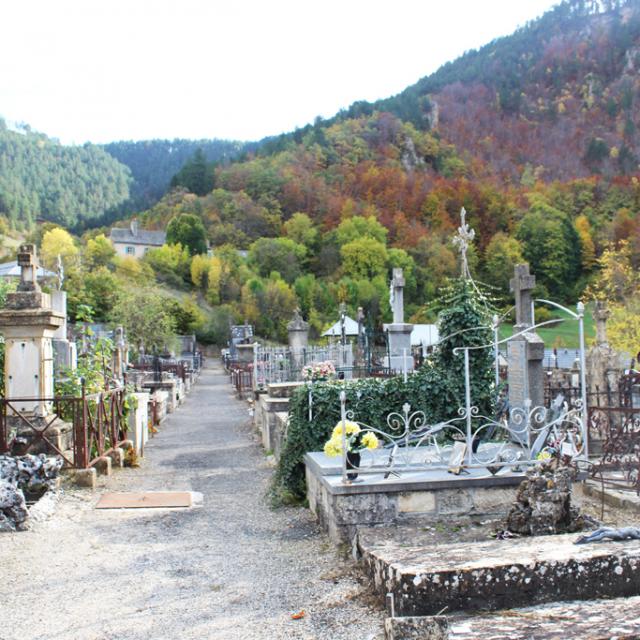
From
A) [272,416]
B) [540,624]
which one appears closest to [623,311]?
[272,416]

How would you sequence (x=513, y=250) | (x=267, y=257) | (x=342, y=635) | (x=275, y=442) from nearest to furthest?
(x=342, y=635), (x=275, y=442), (x=513, y=250), (x=267, y=257)

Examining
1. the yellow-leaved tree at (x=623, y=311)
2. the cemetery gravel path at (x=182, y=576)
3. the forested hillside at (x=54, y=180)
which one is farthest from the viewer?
the forested hillside at (x=54, y=180)

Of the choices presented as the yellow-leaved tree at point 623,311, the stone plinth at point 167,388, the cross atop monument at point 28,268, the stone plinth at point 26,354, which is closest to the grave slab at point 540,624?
the stone plinth at point 26,354

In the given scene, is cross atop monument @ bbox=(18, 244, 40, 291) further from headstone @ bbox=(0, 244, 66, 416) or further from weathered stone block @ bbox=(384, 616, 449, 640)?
weathered stone block @ bbox=(384, 616, 449, 640)

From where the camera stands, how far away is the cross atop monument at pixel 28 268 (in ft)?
38.8

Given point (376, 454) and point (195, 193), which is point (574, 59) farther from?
point (376, 454)

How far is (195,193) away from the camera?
398 ft

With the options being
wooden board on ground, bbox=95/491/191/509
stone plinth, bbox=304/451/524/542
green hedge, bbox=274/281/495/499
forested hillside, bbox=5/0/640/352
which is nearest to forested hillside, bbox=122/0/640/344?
forested hillside, bbox=5/0/640/352

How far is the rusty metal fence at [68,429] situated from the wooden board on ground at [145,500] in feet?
3.77

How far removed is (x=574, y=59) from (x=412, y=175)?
59963mm

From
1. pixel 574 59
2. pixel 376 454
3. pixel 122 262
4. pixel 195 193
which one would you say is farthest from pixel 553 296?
pixel 574 59

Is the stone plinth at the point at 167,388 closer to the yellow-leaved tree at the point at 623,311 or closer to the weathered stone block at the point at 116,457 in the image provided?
the weathered stone block at the point at 116,457

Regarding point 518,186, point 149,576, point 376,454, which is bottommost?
point 149,576

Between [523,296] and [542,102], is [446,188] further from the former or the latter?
[523,296]
